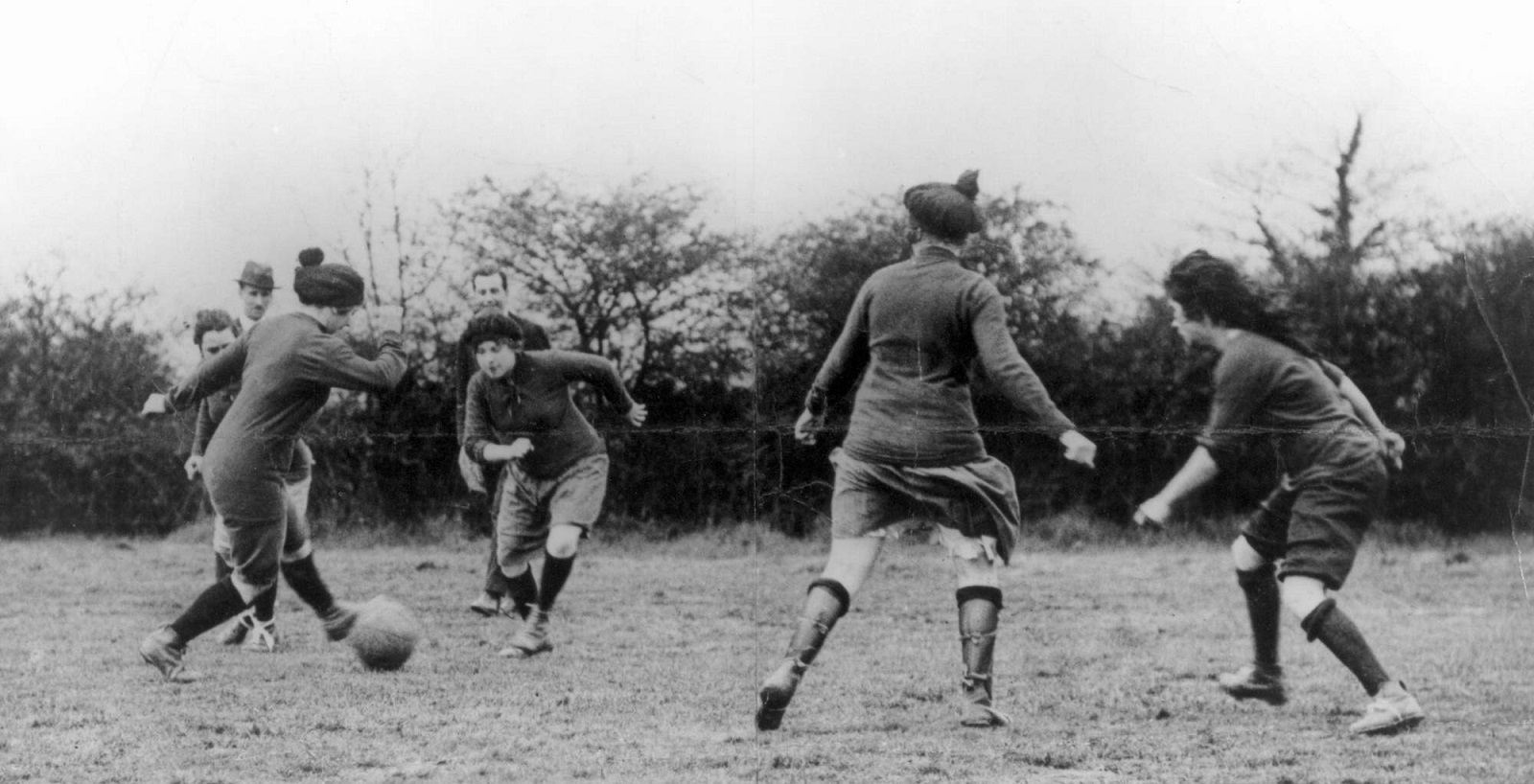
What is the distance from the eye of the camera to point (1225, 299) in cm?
496

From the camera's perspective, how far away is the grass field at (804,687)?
478 centimetres

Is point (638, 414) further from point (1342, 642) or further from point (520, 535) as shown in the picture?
point (1342, 642)

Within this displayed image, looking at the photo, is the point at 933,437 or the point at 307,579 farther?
the point at 307,579

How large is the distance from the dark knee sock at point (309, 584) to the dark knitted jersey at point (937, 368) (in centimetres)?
216

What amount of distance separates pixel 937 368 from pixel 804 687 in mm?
1206

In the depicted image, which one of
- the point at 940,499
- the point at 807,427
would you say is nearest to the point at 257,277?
the point at 807,427

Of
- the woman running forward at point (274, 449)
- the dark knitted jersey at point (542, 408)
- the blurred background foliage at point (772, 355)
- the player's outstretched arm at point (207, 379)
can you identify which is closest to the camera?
the blurred background foliage at point (772, 355)

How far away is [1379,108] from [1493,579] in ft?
5.79

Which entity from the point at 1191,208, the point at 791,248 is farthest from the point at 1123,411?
the point at 791,248

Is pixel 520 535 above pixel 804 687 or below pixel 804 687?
above

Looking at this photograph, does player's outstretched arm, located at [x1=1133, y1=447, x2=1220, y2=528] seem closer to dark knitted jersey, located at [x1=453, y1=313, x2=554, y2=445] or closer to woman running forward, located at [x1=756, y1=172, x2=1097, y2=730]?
woman running forward, located at [x1=756, y1=172, x2=1097, y2=730]

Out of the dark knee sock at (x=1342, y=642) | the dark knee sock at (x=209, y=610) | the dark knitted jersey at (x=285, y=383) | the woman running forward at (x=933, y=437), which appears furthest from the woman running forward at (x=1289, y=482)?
the dark knee sock at (x=209, y=610)

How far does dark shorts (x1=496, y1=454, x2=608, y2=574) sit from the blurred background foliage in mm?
82

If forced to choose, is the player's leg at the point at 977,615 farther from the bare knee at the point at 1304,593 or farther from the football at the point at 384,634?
the football at the point at 384,634
